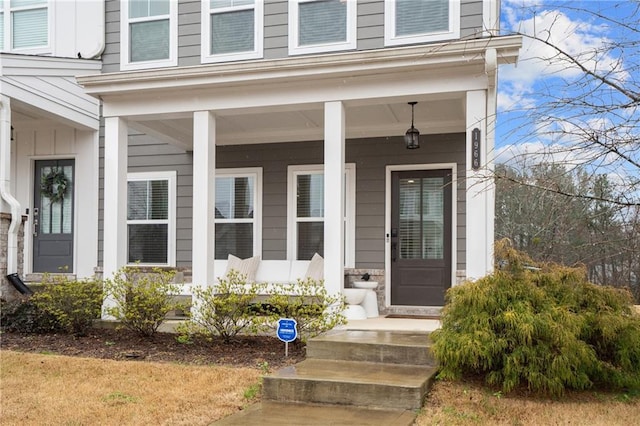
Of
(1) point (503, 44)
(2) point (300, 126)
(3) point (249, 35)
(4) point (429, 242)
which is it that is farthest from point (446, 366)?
(3) point (249, 35)

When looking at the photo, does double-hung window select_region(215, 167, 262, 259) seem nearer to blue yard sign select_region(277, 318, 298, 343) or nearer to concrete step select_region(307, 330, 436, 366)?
blue yard sign select_region(277, 318, 298, 343)

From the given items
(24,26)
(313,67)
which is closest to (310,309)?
(313,67)

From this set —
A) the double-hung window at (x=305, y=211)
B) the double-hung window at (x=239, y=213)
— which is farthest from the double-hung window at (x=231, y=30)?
the double-hung window at (x=305, y=211)

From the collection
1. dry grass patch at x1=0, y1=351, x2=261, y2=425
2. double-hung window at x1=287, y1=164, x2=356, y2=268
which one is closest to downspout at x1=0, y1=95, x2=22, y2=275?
dry grass patch at x1=0, y1=351, x2=261, y2=425

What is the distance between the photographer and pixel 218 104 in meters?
6.59

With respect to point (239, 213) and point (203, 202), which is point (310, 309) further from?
point (239, 213)

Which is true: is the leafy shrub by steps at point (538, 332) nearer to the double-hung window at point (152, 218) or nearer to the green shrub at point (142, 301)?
the green shrub at point (142, 301)

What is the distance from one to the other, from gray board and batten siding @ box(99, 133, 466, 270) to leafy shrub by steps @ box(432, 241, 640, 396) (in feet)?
10.3

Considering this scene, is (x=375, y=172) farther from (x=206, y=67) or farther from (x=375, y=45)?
(x=206, y=67)

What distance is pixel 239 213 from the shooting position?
877 cm

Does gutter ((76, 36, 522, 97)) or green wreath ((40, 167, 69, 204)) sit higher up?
gutter ((76, 36, 522, 97))

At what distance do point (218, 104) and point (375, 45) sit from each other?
7.92ft

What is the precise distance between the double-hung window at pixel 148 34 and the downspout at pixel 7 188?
1.87 m

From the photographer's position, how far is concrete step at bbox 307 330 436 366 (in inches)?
190
